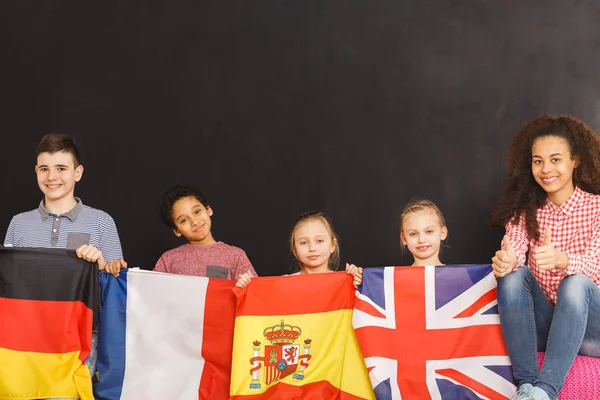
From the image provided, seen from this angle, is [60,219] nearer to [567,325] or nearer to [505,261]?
[505,261]

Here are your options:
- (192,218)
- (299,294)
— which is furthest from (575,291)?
(192,218)

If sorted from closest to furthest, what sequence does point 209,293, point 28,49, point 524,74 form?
point 209,293
point 524,74
point 28,49

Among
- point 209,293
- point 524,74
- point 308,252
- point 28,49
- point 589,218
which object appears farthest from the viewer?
point 28,49

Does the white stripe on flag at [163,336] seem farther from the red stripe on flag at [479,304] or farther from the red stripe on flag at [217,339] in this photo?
the red stripe on flag at [479,304]

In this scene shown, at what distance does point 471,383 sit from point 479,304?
293 millimetres

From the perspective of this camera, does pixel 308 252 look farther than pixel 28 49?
No

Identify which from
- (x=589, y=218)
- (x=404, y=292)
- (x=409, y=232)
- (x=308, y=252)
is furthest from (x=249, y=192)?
(x=589, y=218)

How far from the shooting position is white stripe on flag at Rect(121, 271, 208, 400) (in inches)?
113

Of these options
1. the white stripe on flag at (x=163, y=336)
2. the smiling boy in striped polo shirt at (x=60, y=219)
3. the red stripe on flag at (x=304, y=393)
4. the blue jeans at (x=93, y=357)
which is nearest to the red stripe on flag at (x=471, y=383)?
the red stripe on flag at (x=304, y=393)

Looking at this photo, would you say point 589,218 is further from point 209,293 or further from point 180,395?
point 180,395

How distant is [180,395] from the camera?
112 inches

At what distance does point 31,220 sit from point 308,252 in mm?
1242

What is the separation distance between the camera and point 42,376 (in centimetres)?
279

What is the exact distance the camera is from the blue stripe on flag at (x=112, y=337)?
9.42 ft
